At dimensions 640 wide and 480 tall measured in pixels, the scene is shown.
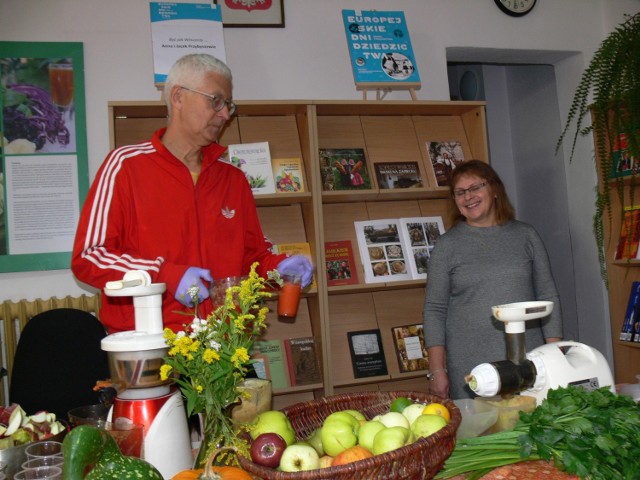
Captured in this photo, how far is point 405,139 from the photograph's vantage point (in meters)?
3.60

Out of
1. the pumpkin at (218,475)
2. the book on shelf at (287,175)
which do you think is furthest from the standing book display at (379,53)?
the pumpkin at (218,475)

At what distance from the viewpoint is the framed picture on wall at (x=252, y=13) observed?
338 cm

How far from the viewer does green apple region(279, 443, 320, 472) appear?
103 centimetres

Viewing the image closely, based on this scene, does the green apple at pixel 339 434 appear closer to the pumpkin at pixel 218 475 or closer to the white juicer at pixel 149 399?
the pumpkin at pixel 218 475

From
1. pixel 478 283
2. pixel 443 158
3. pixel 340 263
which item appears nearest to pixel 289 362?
pixel 340 263

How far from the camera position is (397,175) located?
3.47m

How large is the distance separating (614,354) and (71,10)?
11.7 ft

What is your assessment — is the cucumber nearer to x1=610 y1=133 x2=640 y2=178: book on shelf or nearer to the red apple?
the red apple

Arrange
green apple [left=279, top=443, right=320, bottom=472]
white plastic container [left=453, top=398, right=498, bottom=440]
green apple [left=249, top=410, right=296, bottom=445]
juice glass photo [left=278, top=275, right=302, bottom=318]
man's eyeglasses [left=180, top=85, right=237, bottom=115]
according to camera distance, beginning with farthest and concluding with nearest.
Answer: man's eyeglasses [left=180, top=85, right=237, bottom=115] < juice glass photo [left=278, top=275, right=302, bottom=318] < white plastic container [left=453, top=398, right=498, bottom=440] < green apple [left=249, top=410, right=296, bottom=445] < green apple [left=279, top=443, right=320, bottom=472]

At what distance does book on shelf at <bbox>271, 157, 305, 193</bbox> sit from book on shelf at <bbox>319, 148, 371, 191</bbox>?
120 millimetres

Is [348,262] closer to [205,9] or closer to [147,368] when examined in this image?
[205,9]

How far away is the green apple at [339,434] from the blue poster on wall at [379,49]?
245cm

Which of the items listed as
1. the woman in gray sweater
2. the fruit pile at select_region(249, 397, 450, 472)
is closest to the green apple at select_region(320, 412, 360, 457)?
the fruit pile at select_region(249, 397, 450, 472)

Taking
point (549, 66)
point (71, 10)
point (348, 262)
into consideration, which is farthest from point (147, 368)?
point (549, 66)
